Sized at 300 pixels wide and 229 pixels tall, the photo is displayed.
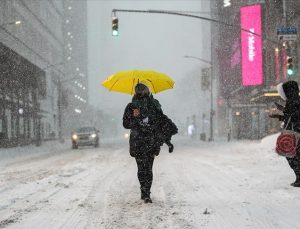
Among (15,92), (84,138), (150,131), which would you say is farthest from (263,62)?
(150,131)

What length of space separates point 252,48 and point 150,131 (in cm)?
4725

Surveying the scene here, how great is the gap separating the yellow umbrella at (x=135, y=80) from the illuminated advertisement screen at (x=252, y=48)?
44418 mm

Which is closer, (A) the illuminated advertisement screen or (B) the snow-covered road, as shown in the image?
(B) the snow-covered road

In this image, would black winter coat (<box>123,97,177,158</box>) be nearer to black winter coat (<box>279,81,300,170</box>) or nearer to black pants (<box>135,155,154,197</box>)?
black pants (<box>135,155,154,197</box>)

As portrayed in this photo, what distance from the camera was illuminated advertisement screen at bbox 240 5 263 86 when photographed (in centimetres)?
5225

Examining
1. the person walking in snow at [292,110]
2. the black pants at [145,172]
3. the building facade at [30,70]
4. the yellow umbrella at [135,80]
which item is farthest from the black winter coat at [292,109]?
the building facade at [30,70]

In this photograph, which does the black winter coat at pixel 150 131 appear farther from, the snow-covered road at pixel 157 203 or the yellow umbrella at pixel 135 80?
the snow-covered road at pixel 157 203

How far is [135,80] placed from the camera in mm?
8750

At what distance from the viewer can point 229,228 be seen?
19.4ft

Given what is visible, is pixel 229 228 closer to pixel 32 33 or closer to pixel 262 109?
pixel 262 109

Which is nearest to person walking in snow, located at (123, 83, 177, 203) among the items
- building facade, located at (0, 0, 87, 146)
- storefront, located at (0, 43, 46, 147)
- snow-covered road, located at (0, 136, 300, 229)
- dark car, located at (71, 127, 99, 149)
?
snow-covered road, located at (0, 136, 300, 229)

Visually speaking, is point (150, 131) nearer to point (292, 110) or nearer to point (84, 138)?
point (292, 110)

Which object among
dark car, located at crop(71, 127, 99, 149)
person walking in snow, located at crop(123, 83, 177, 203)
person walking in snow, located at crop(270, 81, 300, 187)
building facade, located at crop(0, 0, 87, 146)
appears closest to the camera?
person walking in snow, located at crop(123, 83, 177, 203)

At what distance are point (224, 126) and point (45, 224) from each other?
93.0 meters
